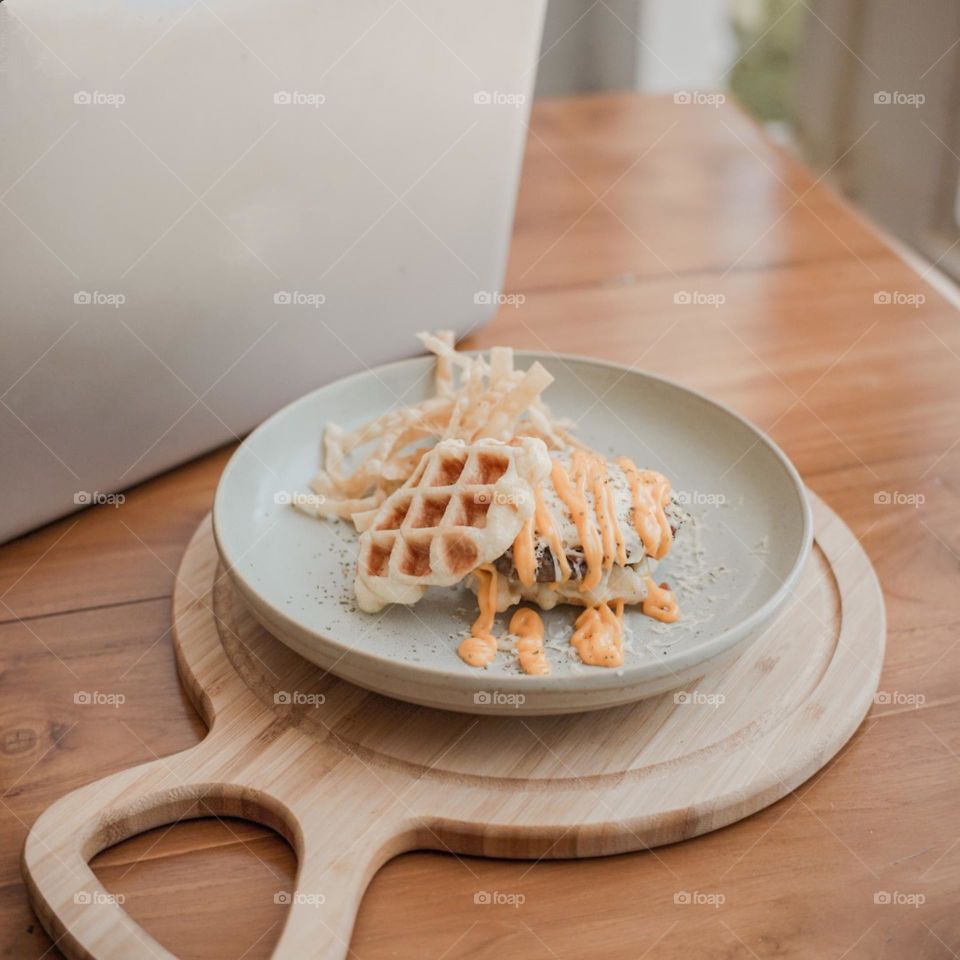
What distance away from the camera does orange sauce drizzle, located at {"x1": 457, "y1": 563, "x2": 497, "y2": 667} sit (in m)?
1.19

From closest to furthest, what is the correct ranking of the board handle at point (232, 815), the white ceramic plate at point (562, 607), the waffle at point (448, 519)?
the board handle at point (232, 815) → the white ceramic plate at point (562, 607) → the waffle at point (448, 519)

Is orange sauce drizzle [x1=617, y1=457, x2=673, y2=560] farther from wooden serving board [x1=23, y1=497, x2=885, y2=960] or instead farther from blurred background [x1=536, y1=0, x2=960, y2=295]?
blurred background [x1=536, y1=0, x2=960, y2=295]

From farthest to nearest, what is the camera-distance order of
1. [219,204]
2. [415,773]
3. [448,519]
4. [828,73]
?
[828,73], [219,204], [448,519], [415,773]

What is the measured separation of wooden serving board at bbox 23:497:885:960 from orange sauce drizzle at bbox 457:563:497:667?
0.07 m

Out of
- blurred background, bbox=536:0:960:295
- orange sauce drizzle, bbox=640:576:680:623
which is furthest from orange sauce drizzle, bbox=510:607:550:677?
blurred background, bbox=536:0:960:295

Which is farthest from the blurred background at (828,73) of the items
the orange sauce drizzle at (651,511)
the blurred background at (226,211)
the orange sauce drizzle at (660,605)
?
the orange sauce drizzle at (660,605)

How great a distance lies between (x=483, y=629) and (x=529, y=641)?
0.18ft

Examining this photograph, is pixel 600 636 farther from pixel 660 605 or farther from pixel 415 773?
pixel 415 773

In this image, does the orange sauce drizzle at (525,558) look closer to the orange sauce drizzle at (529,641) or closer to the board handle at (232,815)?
the orange sauce drizzle at (529,641)

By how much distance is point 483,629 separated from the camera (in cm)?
→ 122

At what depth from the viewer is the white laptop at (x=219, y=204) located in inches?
49.6

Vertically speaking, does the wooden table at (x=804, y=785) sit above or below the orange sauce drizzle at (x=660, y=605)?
below

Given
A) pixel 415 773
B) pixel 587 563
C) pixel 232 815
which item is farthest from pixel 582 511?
pixel 232 815

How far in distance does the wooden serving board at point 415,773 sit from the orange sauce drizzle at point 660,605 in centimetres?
8
